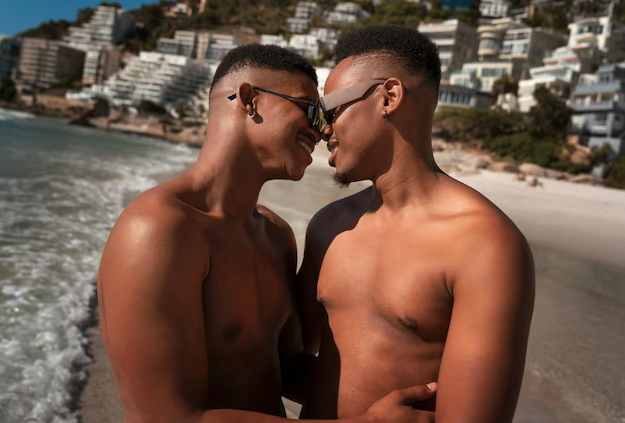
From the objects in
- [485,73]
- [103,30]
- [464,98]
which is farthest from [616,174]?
[103,30]

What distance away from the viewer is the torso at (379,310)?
1793 millimetres

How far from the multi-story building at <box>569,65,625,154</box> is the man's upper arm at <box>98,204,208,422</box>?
45.6 metres

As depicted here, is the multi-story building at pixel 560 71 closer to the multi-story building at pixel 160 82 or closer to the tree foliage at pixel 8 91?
the multi-story building at pixel 160 82

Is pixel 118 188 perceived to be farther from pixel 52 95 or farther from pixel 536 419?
pixel 52 95

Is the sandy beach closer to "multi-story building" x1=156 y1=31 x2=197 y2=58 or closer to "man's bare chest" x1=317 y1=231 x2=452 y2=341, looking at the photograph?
"man's bare chest" x1=317 y1=231 x2=452 y2=341

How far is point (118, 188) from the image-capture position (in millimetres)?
15750

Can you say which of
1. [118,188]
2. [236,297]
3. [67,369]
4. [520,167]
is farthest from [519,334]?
[520,167]

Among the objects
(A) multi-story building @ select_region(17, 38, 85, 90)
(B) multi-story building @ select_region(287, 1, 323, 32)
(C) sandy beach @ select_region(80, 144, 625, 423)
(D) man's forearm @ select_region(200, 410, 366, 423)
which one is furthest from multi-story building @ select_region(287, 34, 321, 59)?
(D) man's forearm @ select_region(200, 410, 366, 423)

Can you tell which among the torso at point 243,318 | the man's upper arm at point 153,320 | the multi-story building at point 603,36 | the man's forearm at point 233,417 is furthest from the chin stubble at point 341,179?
the multi-story building at point 603,36

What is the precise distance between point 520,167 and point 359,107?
1399 inches

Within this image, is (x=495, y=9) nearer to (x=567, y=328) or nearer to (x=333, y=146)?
(x=567, y=328)

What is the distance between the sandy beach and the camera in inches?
162

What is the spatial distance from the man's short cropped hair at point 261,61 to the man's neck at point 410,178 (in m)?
0.52

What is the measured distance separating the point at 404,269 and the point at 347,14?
11678cm
